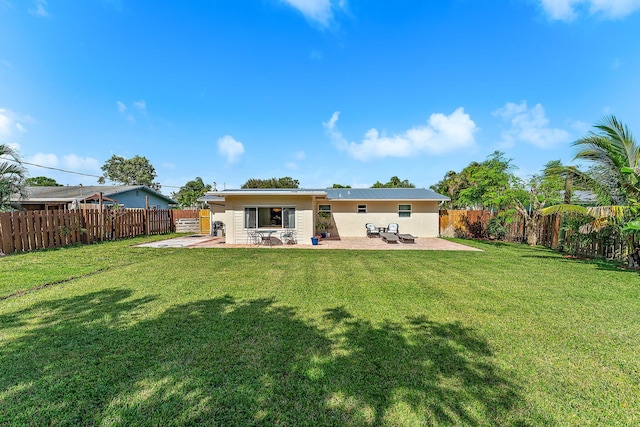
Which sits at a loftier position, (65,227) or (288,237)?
(65,227)

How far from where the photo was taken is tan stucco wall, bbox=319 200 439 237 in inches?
661

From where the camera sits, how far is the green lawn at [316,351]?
6.97ft

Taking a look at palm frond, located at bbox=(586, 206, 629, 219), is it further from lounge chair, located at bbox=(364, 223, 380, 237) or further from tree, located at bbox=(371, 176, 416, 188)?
tree, located at bbox=(371, 176, 416, 188)

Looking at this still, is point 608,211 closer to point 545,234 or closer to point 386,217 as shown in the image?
point 545,234

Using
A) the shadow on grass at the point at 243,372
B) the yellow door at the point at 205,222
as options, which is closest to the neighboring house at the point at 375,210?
the yellow door at the point at 205,222

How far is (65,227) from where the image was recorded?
10945mm

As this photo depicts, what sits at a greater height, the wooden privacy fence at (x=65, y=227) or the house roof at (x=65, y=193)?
the house roof at (x=65, y=193)

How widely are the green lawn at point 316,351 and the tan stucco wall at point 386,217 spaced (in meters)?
10.6

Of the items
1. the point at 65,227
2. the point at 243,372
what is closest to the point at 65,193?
the point at 65,227

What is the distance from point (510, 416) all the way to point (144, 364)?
136 inches

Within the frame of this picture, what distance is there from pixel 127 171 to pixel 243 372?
56.2 m

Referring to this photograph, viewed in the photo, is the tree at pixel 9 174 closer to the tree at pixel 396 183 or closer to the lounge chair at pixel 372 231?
the lounge chair at pixel 372 231

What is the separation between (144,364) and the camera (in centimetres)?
272

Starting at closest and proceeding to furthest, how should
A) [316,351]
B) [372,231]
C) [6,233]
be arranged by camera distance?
[316,351] < [6,233] < [372,231]
